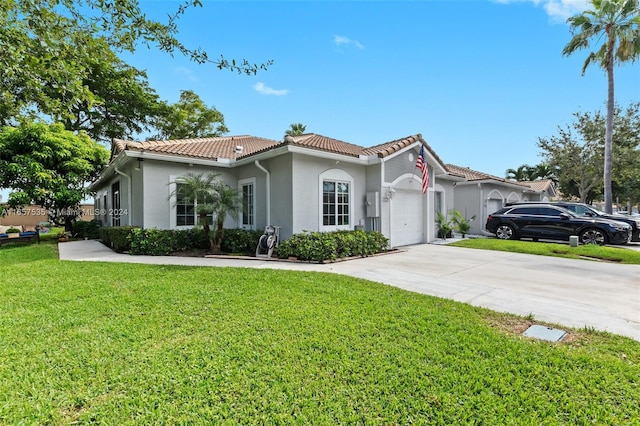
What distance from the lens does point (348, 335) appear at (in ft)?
12.8

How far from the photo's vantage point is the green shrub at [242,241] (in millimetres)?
10836

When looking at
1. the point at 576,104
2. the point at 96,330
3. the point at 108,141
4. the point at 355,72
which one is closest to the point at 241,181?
the point at 355,72

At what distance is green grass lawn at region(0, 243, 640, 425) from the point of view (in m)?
2.53

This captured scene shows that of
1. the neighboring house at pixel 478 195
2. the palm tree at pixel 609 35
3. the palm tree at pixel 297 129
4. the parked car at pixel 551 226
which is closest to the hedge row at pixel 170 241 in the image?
the neighboring house at pixel 478 195

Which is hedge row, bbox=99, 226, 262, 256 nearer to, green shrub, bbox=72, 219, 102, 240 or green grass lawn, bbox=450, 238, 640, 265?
green shrub, bbox=72, 219, 102, 240

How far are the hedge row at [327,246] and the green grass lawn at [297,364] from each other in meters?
3.89

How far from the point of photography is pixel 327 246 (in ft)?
30.9

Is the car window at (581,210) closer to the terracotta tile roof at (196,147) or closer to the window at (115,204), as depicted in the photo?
the terracotta tile roof at (196,147)

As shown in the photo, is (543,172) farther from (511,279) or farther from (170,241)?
(170,241)

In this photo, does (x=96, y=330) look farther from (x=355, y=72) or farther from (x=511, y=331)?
(x=355, y=72)

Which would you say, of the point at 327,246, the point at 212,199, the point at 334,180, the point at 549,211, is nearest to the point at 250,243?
the point at 212,199

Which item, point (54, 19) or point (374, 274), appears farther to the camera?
point (374, 274)

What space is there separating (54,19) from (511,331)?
695cm

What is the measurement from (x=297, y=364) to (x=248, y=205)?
31.8ft
